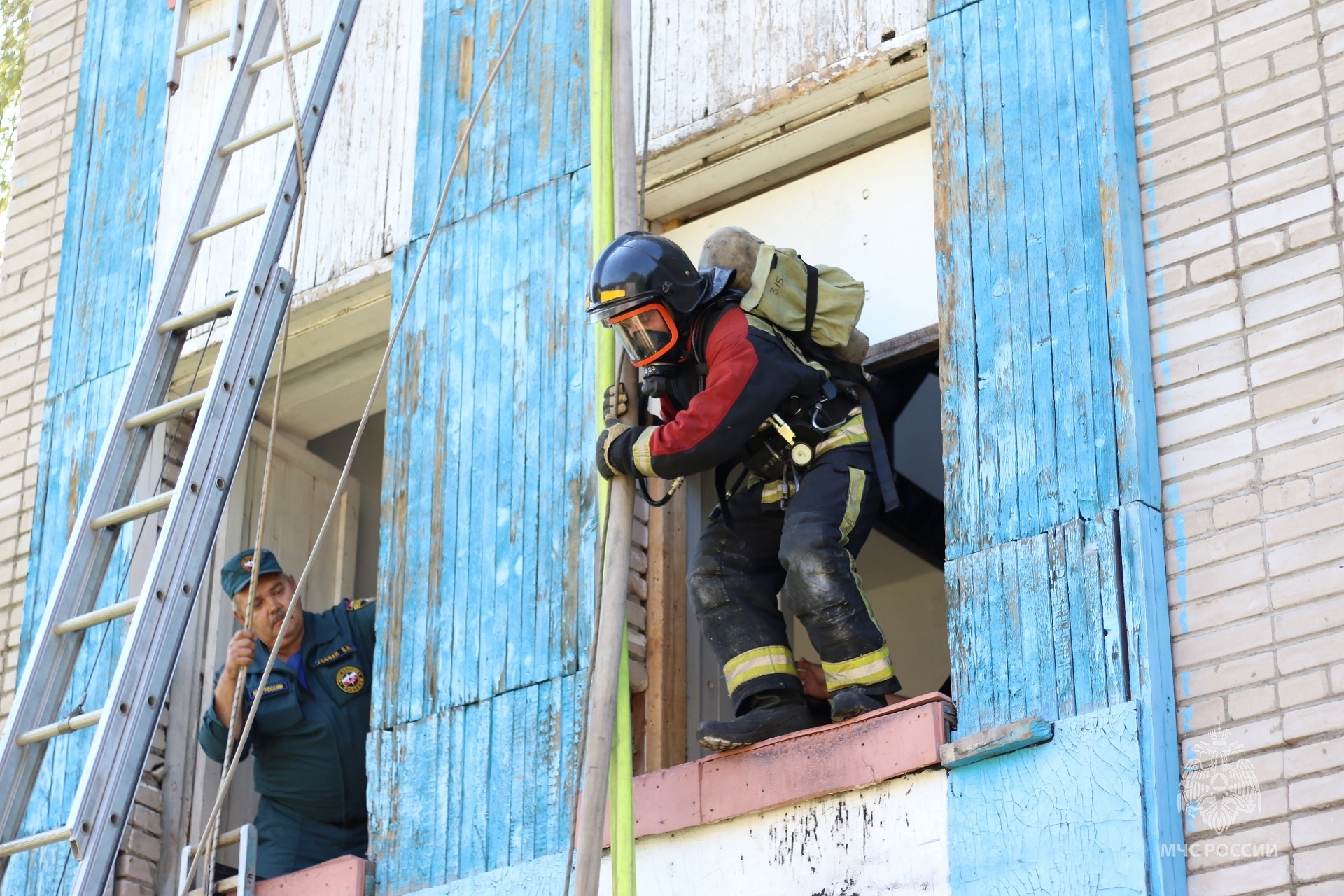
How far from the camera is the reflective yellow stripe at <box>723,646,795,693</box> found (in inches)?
225

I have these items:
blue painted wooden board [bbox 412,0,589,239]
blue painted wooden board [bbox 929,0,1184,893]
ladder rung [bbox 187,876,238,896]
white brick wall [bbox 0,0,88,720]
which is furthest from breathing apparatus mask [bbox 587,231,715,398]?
white brick wall [bbox 0,0,88,720]

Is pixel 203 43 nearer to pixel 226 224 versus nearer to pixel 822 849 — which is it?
pixel 226 224

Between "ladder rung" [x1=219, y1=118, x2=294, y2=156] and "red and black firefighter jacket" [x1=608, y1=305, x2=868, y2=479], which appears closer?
"red and black firefighter jacket" [x1=608, y1=305, x2=868, y2=479]

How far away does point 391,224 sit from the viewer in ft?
24.1

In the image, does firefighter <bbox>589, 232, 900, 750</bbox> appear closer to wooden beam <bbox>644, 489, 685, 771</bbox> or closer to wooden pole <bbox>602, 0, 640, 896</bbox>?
wooden pole <bbox>602, 0, 640, 896</bbox>

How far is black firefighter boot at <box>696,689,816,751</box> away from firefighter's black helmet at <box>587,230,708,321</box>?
121cm

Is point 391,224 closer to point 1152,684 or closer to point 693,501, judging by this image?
point 693,501

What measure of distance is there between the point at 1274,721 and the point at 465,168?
377 centimetres

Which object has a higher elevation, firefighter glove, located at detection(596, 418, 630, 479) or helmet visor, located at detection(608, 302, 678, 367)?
helmet visor, located at detection(608, 302, 678, 367)

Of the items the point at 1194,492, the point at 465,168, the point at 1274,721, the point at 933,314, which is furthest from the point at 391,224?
the point at 1274,721

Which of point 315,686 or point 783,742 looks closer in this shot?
point 783,742

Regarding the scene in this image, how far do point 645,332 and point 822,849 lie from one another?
1555mm

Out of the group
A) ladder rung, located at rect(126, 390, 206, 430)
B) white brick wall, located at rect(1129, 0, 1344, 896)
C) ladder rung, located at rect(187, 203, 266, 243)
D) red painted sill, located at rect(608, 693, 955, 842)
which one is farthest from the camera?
ladder rung, located at rect(187, 203, 266, 243)

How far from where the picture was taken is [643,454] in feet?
17.6
